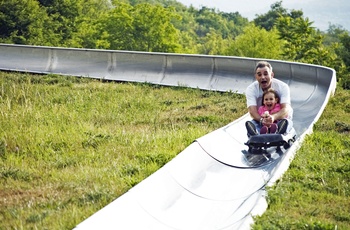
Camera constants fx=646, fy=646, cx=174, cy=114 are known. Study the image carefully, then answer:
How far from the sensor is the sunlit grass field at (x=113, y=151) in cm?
616

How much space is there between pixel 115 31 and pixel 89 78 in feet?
118

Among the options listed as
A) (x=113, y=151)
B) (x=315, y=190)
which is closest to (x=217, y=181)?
(x=315, y=190)

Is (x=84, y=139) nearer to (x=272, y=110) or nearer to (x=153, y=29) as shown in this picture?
(x=272, y=110)

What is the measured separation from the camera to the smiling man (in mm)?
8523

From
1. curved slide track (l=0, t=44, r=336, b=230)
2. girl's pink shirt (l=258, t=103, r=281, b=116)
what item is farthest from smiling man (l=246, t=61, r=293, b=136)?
curved slide track (l=0, t=44, r=336, b=230)

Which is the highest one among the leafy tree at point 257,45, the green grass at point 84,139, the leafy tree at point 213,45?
the green grass at point 84,139

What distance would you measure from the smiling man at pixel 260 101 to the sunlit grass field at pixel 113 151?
1.64 feet

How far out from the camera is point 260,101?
9.00m

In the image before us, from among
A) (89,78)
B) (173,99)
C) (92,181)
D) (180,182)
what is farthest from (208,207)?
(89,78)

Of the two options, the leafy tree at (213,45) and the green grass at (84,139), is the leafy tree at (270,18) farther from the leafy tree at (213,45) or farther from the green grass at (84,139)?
the green grass at (84,139)

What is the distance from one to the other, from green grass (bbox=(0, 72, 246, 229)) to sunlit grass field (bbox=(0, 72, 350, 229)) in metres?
0.01

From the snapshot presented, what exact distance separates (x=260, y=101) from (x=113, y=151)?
2.16m

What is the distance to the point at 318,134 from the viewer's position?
9461mm

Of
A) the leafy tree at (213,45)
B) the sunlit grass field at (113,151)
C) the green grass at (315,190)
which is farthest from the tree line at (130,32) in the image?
the leafy tree at (213,45)
